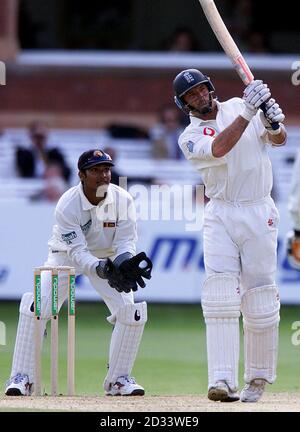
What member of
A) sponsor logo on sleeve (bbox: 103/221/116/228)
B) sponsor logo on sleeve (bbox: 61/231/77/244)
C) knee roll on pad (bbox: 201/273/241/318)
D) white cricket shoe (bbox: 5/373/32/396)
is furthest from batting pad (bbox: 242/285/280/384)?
white cricket shoe (bbox: 5/373/32/396)

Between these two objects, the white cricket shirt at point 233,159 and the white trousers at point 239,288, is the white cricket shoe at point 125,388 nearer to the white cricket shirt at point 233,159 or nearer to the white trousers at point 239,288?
the white trousers at point 239,288

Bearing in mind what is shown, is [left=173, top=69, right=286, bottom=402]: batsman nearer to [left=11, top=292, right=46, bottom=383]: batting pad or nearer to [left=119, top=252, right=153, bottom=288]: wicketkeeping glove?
[left=119, top=252, right=153, bottom=288]: wicketkeeping glove

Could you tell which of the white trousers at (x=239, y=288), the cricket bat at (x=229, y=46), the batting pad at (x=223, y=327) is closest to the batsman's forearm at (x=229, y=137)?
the white trousers at (x=239, y=288)

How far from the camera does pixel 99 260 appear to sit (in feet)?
26.1

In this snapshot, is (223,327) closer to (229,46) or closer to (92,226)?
(92,226)

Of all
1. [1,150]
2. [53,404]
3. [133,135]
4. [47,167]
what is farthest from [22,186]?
[53,404]

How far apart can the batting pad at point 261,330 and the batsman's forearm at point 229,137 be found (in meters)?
0.85

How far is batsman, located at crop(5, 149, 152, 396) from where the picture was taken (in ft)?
26.1

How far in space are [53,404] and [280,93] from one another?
36.4 ft

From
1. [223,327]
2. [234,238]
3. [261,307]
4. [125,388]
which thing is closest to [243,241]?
[234,238]

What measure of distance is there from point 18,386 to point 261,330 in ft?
4.94

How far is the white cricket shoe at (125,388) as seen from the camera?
8094mm

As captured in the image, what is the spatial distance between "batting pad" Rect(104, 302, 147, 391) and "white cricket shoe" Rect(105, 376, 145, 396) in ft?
0.11

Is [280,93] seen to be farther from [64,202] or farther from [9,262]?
[64,202]
